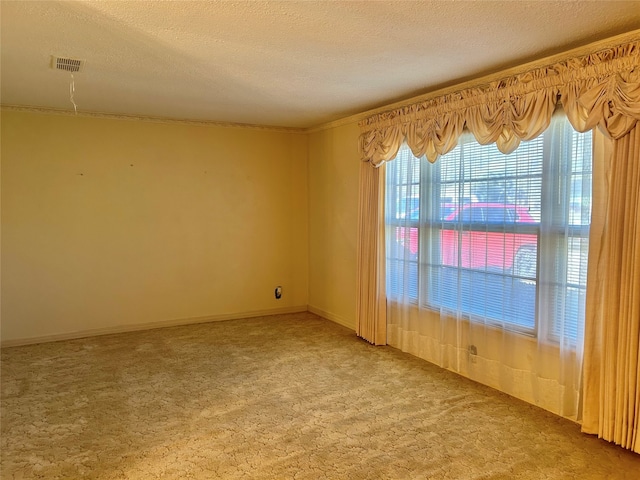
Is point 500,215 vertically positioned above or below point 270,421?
above

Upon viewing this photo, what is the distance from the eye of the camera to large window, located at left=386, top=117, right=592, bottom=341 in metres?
2.84

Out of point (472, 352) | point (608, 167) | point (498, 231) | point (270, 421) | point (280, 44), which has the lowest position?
point (270, 421)

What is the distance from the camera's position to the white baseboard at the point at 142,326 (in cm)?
460

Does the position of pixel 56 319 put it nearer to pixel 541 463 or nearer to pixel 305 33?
pixel 305 33

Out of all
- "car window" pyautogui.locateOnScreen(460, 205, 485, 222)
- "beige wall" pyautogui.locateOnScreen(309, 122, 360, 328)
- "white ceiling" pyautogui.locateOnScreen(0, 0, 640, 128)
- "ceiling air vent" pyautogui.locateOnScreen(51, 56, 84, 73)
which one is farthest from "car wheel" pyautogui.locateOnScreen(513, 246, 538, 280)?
"ceiling air vent" pyautogui.locateOnScreen(51, 56, 84, 73)

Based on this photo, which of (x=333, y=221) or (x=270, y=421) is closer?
(x=270, y=421)

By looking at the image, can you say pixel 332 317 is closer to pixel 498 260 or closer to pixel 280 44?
pixel 498 260

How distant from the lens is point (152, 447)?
259cm

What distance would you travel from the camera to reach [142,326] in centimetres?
512

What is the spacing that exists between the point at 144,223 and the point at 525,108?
13.2 ft

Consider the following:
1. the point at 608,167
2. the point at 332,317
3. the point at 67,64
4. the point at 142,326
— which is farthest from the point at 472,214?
the point at 142,326

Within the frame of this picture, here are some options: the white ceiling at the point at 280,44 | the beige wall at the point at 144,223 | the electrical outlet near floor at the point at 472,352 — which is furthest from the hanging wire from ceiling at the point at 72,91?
the electrical outlet near floor at the point at 472,352

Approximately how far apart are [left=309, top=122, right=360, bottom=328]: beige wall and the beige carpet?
3.35ft

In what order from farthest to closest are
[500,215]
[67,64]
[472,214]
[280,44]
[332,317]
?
1. [332,317]
2. [472,214]
3. [500,215]
4. [67,64]
5. [280,44]
